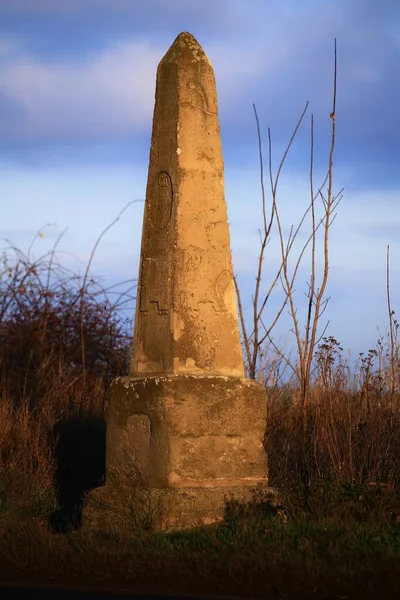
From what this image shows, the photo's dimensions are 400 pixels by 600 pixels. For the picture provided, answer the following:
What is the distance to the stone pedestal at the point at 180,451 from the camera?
6.23m

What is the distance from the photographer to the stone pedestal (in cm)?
623

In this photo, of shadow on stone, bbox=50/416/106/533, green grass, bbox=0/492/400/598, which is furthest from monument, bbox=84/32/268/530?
shadow on stone, bbox=50/416/106/533

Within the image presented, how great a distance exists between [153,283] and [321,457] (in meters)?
2.35

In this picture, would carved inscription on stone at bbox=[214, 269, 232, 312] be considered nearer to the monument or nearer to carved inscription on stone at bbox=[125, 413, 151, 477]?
the monument

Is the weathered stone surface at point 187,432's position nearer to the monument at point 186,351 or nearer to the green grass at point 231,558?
the monument at point 186,351

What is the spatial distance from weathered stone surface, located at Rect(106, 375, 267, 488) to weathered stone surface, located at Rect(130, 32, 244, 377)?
17 centimetres

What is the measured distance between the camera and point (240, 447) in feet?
21.4

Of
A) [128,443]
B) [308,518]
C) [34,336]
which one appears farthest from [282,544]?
[34,336]

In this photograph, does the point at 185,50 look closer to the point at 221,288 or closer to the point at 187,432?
the point at 221,288

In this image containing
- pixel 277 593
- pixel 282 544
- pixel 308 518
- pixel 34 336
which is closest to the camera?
pixel 277 593

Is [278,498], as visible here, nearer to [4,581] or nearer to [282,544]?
[282,544]

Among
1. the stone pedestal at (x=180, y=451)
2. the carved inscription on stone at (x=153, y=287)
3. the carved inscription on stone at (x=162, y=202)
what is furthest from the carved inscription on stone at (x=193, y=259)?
the stone pedestal at (x=180, y=451)

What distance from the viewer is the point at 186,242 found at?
6.53m

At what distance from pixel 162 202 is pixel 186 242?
391 mm
